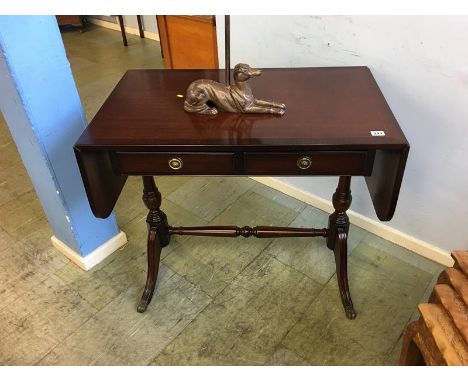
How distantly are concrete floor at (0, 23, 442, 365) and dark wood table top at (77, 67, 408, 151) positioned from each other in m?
0.81

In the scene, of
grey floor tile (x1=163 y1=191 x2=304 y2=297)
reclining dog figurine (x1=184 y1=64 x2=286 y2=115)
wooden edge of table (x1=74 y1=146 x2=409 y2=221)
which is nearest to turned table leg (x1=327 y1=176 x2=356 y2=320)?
wooden edge of table (x1=74 y1=146 x2=409 y2=221)

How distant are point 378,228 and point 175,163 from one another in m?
1.18

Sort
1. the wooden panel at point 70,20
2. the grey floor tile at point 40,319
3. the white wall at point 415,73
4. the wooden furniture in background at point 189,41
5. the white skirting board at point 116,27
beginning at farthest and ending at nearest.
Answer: the wooden panel at point 70,20 < the white skirting board at point 116,27 < the wooden furniture in background at point 189,41 < the grey floor tile at point 40,319 < the white wall at point 415,73

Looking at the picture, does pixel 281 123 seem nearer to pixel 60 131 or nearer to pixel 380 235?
pixel 60 131

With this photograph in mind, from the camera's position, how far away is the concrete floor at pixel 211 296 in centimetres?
156

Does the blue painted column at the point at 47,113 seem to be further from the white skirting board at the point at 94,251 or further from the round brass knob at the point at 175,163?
the round brass knob at the point at 175,163

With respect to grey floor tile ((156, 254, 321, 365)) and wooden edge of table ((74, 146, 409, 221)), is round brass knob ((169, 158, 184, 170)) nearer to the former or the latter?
wooden edge of table ((74, 146, 409, 221))

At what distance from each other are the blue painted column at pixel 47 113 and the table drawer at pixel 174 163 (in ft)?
1.40

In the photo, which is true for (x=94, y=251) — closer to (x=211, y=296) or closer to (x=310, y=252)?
(x=211, y=296)

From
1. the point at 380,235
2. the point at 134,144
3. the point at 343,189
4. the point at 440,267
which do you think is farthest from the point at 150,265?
the point at 440,267

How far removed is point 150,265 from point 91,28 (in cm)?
432

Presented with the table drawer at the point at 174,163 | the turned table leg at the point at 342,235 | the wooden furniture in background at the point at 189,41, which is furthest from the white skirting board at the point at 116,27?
the table drawer at the point at 174,163

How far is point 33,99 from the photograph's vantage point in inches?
56.2

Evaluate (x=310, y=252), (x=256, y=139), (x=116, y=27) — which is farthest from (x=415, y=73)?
(x=116, y=27)
